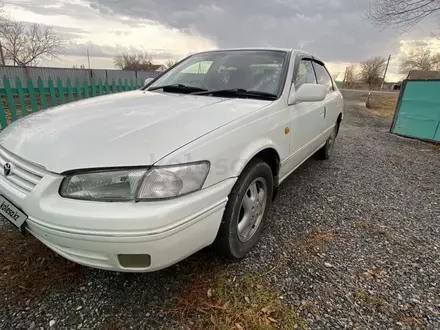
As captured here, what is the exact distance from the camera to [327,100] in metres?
3.53

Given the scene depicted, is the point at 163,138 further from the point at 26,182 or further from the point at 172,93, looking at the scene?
the point at 172,93

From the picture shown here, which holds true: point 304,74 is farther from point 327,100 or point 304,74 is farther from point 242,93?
point 242,93

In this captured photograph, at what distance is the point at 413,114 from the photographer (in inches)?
259

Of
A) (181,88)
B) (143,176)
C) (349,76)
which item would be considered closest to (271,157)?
(181,88)

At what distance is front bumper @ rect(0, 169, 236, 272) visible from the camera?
1198 mm

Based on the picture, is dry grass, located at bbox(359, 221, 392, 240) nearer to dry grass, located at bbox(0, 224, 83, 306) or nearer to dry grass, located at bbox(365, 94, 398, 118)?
dry grass, located at bbox(0, 224, 83, 306)

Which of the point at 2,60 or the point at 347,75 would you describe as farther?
the point at 347,75

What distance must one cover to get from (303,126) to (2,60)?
108 feet

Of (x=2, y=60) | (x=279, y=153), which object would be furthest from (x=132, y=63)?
(x=279, y=153)

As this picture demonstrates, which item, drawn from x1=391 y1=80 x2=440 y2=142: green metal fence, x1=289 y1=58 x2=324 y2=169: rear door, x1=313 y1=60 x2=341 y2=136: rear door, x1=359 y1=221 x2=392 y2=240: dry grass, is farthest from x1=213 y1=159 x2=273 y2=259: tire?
x1=391 y1=80 x2=440 y2=142: green metal fence

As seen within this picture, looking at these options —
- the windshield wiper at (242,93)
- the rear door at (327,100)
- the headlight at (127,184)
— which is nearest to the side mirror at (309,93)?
the windshield wiper at (242,93)

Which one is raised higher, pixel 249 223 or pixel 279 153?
pixel 279 153

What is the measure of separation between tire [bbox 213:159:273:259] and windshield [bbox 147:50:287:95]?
79cm

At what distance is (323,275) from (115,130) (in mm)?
1715
